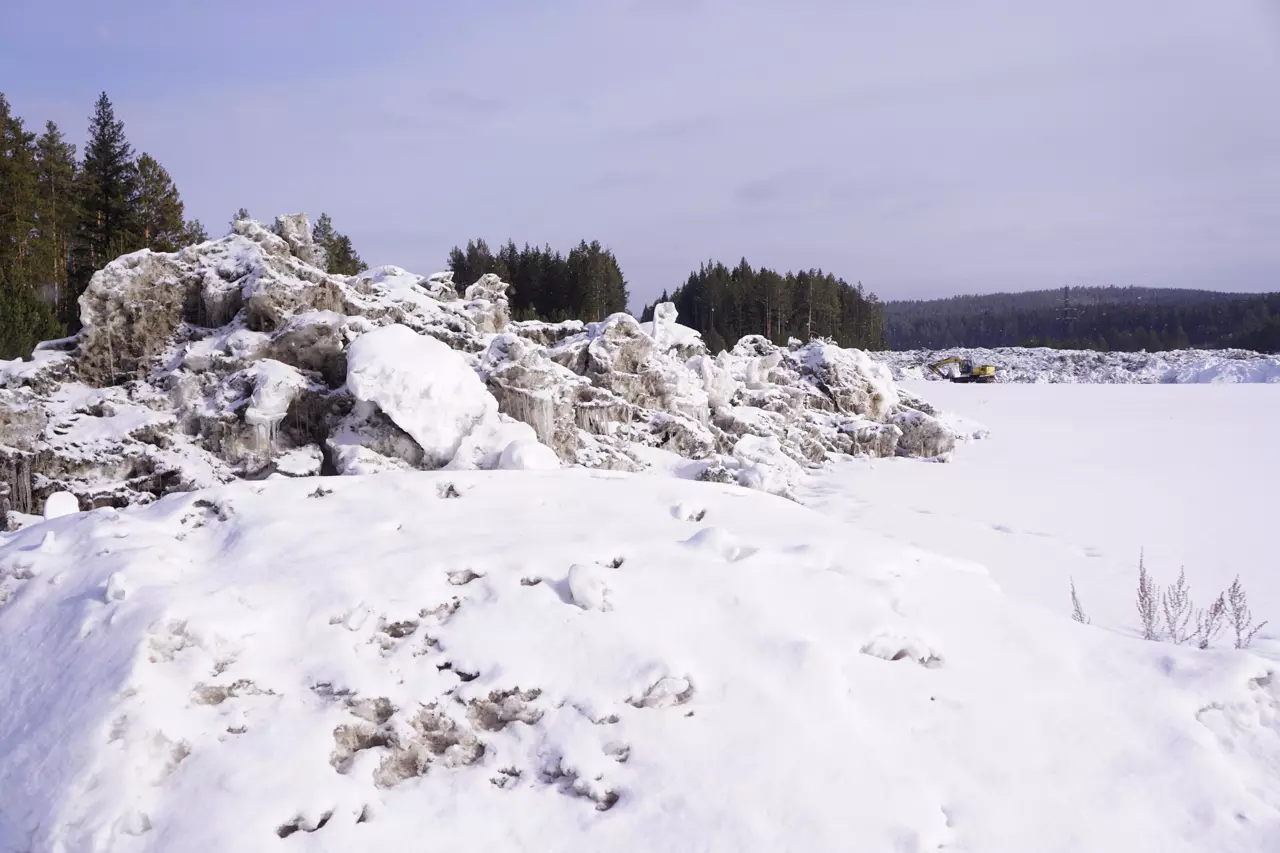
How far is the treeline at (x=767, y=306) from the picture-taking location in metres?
58.2

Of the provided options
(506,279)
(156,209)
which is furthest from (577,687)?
(506,279)

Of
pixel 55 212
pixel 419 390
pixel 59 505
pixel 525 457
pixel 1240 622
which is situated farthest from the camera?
pixel 55 212

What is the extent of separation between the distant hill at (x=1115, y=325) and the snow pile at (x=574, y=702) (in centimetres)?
8459

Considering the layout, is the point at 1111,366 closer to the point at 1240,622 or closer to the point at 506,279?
the point at 506,279

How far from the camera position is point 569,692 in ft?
12.1

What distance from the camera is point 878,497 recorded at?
13.0m

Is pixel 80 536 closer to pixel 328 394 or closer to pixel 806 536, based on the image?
pixel 806 536

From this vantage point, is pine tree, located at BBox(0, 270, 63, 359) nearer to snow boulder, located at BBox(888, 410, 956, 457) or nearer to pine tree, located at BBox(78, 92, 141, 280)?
pine tree, located at BBox(78, 92, 141, 280)

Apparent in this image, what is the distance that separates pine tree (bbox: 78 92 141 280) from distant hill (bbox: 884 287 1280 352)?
78.7m

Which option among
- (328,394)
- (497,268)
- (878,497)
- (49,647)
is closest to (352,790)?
(49,647)

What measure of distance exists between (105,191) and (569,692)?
30.8 meters


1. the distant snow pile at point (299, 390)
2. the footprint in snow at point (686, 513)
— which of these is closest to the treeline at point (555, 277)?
the distant snow pile at point (299, 390)

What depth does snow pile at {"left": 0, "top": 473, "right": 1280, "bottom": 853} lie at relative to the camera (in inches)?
122

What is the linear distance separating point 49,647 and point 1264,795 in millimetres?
5623
